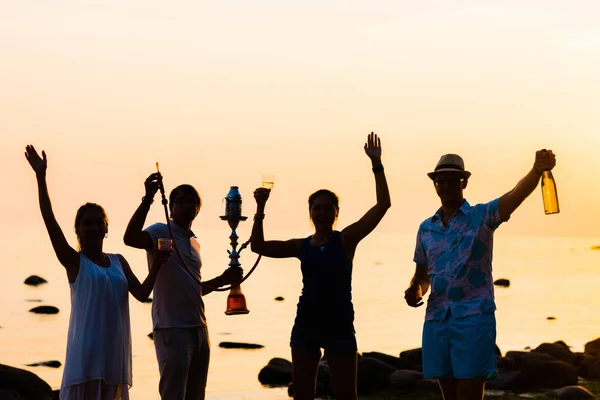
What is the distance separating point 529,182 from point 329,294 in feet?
6.68

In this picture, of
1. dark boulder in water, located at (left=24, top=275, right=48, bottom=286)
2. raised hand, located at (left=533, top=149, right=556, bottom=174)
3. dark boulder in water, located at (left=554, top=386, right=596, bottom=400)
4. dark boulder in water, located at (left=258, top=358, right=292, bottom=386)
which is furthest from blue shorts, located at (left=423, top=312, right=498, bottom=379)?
dark boulder in water, located at (left=24, top=275, right=48, bottom=286)

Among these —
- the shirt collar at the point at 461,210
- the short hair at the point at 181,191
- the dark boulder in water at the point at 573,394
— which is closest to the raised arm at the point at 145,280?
the short hair at the point at 181,191

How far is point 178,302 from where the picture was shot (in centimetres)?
1123

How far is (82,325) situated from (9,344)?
26.5 m

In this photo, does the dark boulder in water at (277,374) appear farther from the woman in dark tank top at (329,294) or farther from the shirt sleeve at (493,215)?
the shirt sleeve at (493,215)

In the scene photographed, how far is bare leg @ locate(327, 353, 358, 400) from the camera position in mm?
10539

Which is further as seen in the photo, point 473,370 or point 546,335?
point 546,335

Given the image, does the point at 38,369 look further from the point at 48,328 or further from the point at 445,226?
the point at 445,226

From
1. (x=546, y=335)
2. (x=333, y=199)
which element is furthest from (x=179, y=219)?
(x=546, y=335)

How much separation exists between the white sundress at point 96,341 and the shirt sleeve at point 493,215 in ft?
9.68

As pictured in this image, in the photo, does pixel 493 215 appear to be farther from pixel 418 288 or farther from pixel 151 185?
pixel 151 185

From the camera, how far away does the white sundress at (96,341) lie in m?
9.61

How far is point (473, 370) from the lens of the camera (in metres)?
9.84

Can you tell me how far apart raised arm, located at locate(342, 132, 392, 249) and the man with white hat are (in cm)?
61
